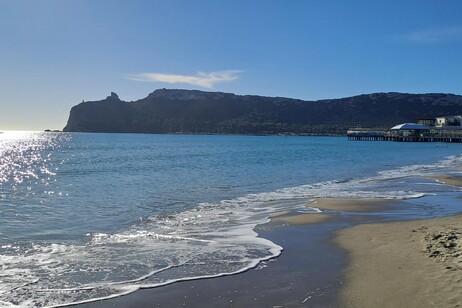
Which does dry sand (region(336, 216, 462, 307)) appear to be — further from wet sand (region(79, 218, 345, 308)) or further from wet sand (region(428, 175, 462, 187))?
wet sand (region(428, 175, 462, 187))

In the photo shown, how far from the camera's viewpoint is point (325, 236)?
12.1 m

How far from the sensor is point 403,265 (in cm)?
889

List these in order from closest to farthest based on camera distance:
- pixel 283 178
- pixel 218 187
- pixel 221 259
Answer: pixel 221 259 < pixel 218 187 < pixel 283 178

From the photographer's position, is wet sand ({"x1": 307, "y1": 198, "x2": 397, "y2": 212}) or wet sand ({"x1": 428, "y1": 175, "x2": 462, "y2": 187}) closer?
wet sand ({"x1": 307, "y1": 198, "x2": 397, "y2": 212})

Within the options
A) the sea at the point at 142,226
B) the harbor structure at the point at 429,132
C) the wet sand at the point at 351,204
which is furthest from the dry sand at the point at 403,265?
the harbor structure at the point at 429,132

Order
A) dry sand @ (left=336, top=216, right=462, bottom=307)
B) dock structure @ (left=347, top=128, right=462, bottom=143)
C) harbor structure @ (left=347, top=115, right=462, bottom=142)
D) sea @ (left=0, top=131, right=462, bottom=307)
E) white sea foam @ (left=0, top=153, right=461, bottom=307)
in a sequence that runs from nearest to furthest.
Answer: dry sand @ (left=336, top=216, right=462, bottom=307) → white sea foam @ (left=0, top=153, right=461, bottom=307) → sea @ (left=0, top=131, right=462, bottom=307) → dock structure @ (left=347, top=128, right=462, bottom=143) → harbor structure @ (left=347, top=115, right=462, bottom=142)

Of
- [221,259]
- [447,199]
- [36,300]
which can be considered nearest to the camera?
[36,300]

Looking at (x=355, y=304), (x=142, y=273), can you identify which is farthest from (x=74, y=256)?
(x=355, y=304)

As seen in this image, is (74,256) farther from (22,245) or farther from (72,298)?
(72,298)

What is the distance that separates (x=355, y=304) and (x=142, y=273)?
4183 mm

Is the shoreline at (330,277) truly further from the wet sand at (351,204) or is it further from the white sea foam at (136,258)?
the wet sand at (351,204)

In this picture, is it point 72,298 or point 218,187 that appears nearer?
point 72,298

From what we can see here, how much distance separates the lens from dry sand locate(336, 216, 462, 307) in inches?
276

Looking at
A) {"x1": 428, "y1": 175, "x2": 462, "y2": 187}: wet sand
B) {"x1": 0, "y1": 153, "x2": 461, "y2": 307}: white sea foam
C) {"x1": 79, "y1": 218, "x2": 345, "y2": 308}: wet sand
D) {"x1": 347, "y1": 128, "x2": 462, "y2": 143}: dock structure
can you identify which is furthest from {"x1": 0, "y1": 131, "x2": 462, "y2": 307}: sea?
{"x1": 347, "y1": 128, "x2": 462, "y2": 143}: dock structure
